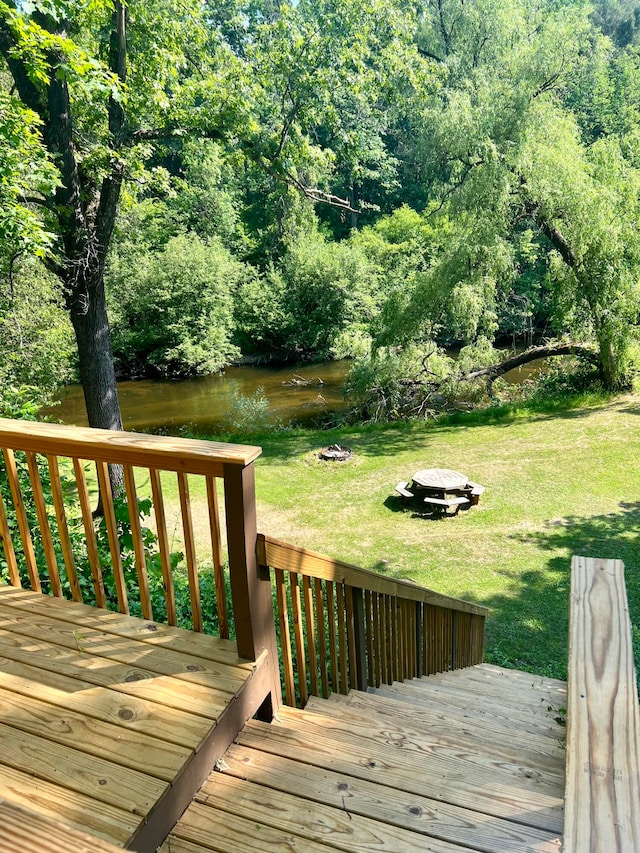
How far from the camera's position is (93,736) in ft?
6.08

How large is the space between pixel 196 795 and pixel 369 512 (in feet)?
21.7

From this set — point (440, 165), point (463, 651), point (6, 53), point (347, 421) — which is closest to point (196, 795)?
point (463, 651)

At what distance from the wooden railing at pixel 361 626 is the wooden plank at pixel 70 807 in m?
0.92

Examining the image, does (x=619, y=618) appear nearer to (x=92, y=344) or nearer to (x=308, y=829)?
(x=308, y=829)

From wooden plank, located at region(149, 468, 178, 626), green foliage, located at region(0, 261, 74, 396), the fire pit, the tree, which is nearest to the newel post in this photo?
wooden plank, located at region(149, 468, 178, 626)

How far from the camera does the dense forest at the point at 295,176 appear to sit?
22.3 ft

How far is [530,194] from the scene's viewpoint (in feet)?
40.2

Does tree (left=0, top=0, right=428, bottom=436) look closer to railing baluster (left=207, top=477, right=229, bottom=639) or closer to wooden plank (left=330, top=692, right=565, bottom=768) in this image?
railing baluster (left=207, top=477, right=229, bottom=639)

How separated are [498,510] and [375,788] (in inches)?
261

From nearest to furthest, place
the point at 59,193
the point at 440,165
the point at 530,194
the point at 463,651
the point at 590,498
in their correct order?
1. the point at 463,651
2. the point at 59,193
3. the point at 590,498
4. the point at 530,194
5. the point at 440,165

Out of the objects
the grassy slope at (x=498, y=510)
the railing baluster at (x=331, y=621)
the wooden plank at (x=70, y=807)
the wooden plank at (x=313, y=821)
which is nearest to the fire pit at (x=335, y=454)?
the grassy slope at (x=498, y=510)

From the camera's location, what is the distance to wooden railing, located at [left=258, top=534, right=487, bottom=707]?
242cm

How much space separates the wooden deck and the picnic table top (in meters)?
5.97

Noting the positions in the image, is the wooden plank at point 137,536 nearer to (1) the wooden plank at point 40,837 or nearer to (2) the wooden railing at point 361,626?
(2) the wooden railing at point 361,626
